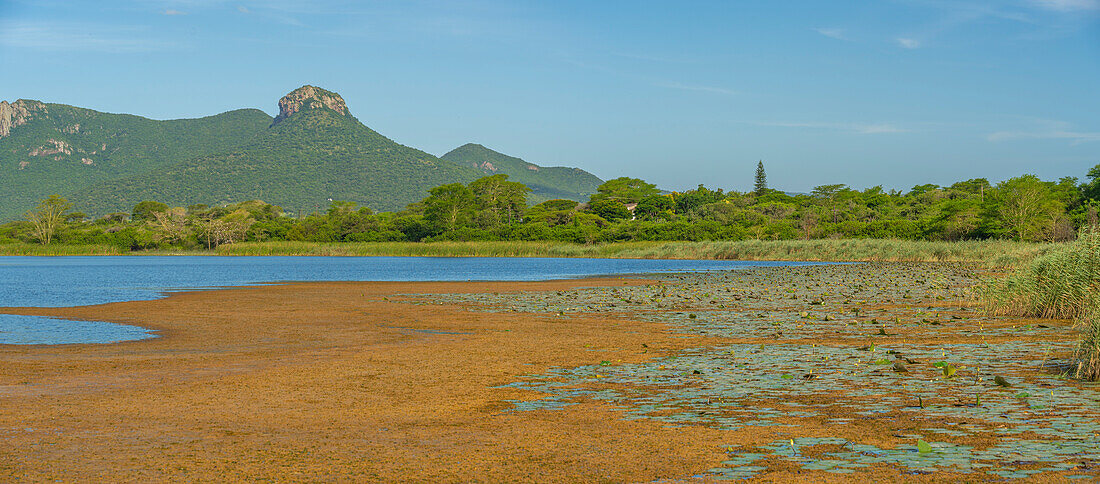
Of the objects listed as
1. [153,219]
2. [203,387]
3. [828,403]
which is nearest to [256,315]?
A: [203,387]

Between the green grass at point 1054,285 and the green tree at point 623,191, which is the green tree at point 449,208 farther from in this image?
the green grass at point 1054,285

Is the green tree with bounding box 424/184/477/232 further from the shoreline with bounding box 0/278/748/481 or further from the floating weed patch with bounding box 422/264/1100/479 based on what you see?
the floating weed patch with bounding box 422/264/1100/479

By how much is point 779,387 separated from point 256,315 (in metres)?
18.8

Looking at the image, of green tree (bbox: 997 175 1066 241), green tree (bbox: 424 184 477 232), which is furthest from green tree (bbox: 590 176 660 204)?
green tree (bbox: 997 175 1066 241)

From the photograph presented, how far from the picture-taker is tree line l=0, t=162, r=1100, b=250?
315 feet

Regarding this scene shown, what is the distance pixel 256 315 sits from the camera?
26.2 meters

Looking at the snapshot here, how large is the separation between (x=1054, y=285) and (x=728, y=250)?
2494 inches

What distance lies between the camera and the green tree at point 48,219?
128 meters

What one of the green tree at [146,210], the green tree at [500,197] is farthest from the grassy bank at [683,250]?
the green tree at [500,197]

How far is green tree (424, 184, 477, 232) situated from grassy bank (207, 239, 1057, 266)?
2440 centimetres

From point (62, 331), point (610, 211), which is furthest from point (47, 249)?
point (62, 331)

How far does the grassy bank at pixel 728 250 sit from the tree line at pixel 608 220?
53.3 feet

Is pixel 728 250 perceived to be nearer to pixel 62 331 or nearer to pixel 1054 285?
pixel 1054 285

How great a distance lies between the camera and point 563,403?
37.3ft
